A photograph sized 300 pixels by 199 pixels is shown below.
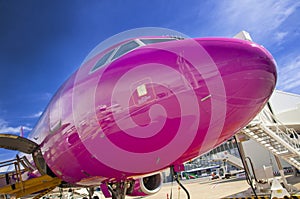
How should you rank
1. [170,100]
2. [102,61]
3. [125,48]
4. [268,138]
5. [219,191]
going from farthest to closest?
1. [219,191]
2. [268,138]
3. [102,61]
4. [125,48]
5. [170,100]

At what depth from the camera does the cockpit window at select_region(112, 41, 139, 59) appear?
11.1ft

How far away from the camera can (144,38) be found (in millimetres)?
3625

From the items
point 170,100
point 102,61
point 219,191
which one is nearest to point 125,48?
Answer: point 102,61

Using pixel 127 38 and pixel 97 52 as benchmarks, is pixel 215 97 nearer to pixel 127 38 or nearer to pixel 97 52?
pixel 127 38

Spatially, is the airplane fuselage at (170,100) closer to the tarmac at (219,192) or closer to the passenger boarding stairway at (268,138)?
the tarmac at (219,192)

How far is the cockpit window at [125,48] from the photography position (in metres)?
3.38

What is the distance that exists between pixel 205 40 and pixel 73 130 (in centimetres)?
207

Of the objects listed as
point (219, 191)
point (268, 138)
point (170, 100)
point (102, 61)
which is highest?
point (102, 61)

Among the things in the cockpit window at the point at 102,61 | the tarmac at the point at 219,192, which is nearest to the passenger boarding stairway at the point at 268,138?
the tarmac at the point at 219,192

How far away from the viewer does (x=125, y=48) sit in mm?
3467

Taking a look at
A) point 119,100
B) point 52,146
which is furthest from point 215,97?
point 52,146

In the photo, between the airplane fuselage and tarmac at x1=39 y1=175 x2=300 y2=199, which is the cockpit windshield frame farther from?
tarmac at x1=39 y1=175 x2=300 y2=199

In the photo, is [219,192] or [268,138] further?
[219,192]

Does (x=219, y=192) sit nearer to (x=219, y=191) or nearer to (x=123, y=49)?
(x=219, y=191)
